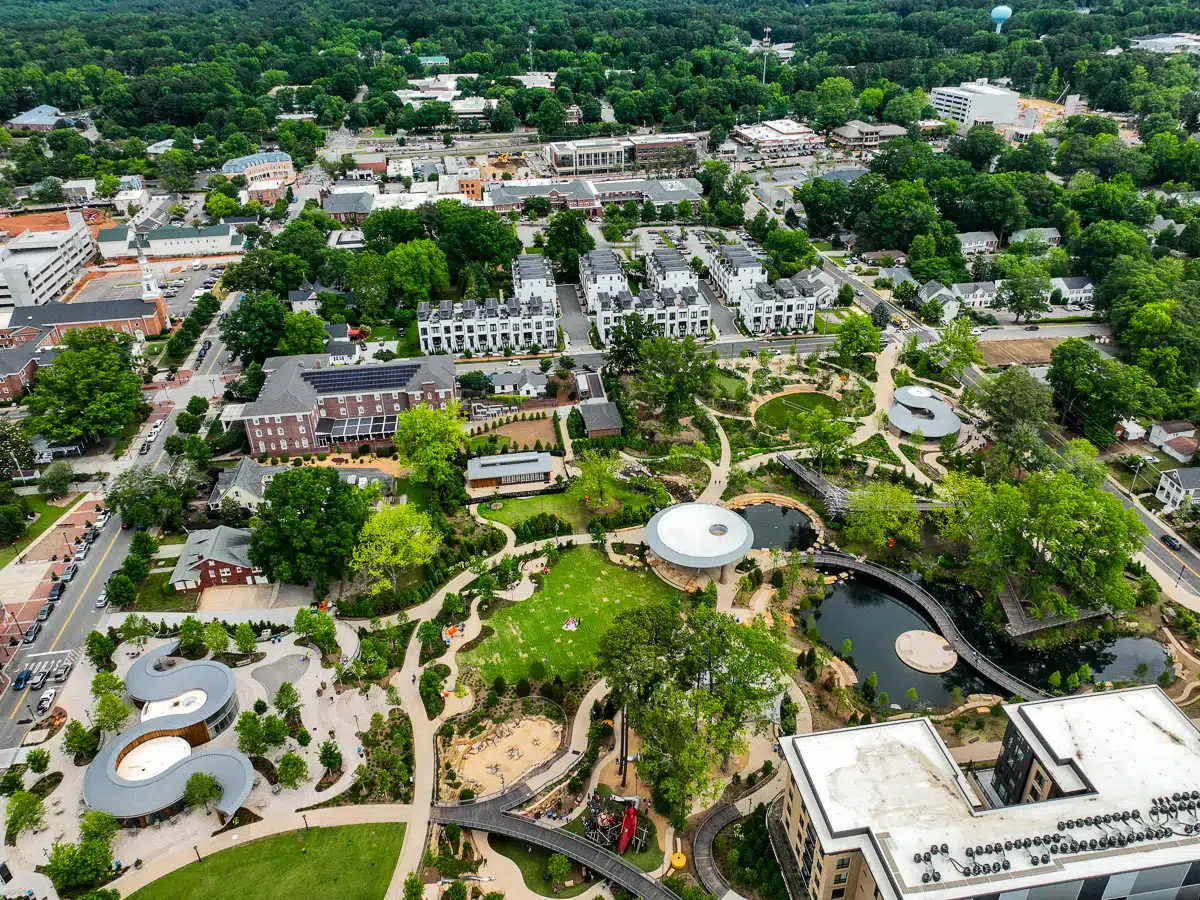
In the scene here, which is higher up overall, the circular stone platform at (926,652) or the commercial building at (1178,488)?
the commercial building at (1178,488)

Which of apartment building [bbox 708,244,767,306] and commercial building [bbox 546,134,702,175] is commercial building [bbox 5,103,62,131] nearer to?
commercial building [bbox 546,134,702,175]

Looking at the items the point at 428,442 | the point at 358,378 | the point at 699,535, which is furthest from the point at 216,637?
the point at 699,535

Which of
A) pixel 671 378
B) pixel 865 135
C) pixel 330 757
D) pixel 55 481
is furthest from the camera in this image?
pixel 865 135

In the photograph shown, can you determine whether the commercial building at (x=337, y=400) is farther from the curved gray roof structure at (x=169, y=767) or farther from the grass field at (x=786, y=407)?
the grass field at (x=786, y=407)

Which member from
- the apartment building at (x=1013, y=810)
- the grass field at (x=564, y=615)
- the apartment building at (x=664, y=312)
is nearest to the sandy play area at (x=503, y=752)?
the grass field at (x=564, y=615)

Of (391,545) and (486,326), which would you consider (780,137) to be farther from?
(391,545)

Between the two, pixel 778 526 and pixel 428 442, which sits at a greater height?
pixel 428 442
